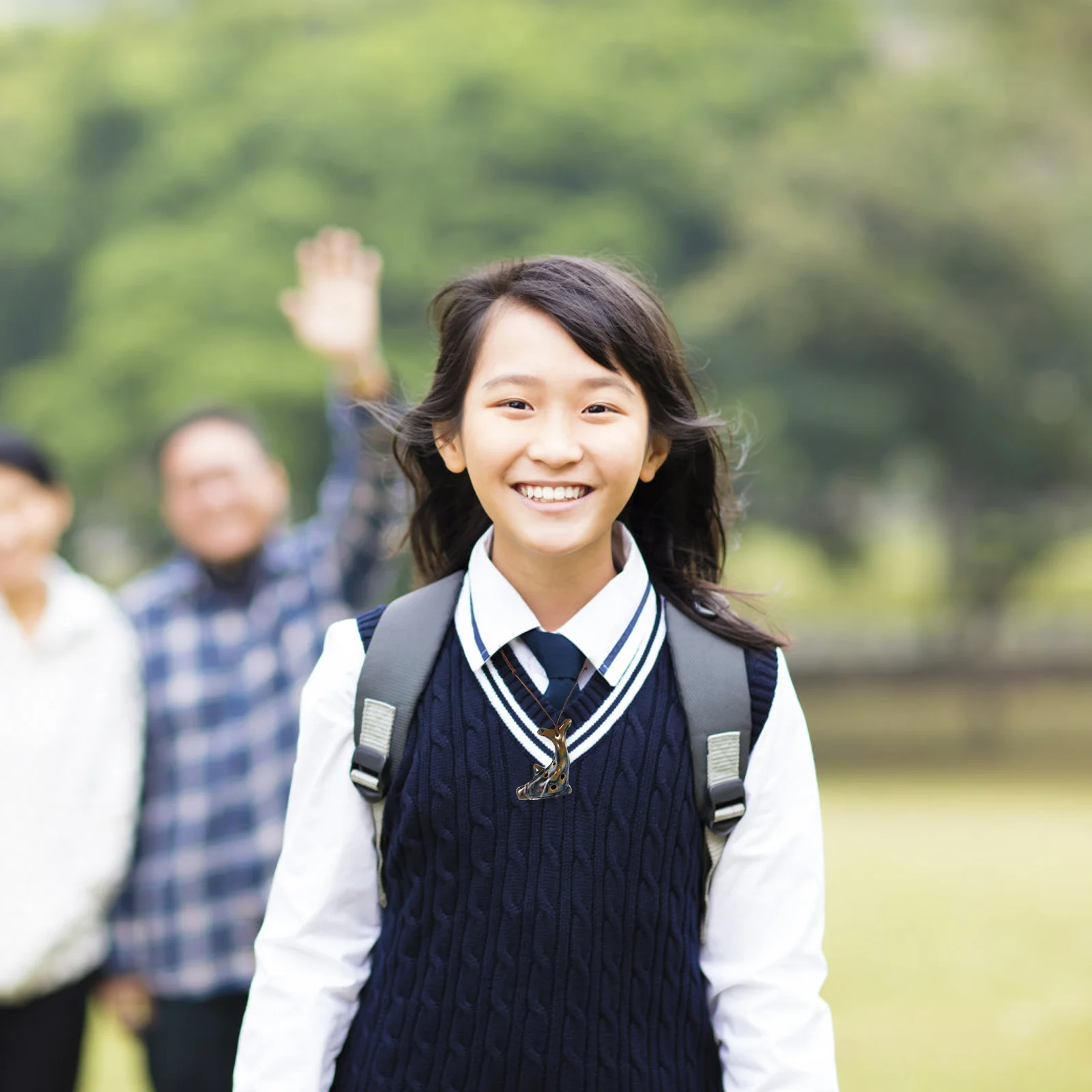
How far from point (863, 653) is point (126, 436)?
8.45m

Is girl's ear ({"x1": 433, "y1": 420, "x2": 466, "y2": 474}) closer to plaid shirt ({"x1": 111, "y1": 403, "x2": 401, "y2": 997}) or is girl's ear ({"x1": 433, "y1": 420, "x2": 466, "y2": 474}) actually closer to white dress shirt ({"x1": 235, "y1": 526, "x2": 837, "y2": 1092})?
white dress shirt ({"x1": 235, "y1": 526, "x2": 837, "y2": 1092})

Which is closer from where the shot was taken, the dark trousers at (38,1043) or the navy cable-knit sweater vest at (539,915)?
the navy cable-knit sweater vest at (539,915)

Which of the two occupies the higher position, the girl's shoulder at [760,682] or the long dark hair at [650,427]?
the long dark hair at [650,427]

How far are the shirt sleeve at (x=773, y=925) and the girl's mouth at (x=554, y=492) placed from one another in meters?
0.28

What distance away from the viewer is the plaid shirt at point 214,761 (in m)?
2.53

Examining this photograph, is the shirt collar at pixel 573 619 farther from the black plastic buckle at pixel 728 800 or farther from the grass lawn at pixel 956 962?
the grass lawn at pixel 956 962

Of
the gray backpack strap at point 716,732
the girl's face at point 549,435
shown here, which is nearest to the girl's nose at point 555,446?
the girl's face at point 549,435

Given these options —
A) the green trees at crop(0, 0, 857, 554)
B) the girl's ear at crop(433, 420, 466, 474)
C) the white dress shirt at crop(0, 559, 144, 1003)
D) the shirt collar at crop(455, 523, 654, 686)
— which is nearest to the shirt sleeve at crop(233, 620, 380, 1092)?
the shirt collar at crop(455, 523, 654, 686)

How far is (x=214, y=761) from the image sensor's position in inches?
102

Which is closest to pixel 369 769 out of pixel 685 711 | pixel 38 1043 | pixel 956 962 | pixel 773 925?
pixel 685 711

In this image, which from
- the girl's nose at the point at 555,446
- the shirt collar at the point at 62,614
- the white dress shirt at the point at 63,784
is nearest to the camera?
the girl's nose at the point at 555,446

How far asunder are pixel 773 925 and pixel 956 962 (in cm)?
414

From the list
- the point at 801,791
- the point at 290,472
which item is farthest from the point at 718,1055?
the point at 290,472

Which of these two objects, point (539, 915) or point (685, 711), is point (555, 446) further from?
point (539, 915)
